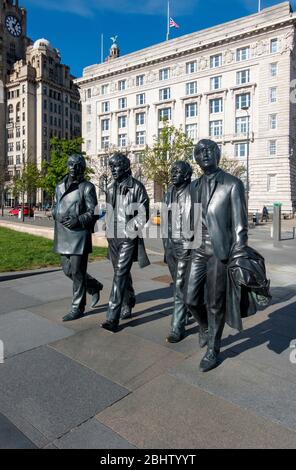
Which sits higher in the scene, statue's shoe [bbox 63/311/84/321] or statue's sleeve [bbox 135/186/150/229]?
statue's sleeve [bbox 135/186/150/229]

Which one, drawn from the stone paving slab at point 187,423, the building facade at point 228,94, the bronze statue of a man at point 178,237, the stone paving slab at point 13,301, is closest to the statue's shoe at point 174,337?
the bronze statue of a man at point 178,237

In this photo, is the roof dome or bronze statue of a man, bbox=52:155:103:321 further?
the roof dome

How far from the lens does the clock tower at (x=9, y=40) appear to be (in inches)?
3526

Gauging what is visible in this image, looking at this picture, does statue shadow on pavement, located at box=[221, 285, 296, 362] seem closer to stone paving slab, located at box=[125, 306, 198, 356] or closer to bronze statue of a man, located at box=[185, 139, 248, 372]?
stone paving slab, located at box=[125, 306, 198, 356]

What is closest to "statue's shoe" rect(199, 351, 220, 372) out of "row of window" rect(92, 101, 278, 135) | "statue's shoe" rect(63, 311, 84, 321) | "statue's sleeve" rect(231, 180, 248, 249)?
"statue's sleeve" rect(231, 180, 248, 249)

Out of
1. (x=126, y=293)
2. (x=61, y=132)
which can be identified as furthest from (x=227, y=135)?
(x=61, y=132)

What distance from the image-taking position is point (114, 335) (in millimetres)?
4418

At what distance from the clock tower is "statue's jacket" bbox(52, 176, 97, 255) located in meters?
89.4

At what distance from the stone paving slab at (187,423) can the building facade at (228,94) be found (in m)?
39.9

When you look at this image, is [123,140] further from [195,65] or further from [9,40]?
[9,40]

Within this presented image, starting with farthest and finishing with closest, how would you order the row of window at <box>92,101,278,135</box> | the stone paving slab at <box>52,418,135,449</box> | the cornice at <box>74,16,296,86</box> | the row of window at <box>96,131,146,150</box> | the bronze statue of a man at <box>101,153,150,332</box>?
the row of window at <box>96,131,146,150</box>, the row of window at <box>92,101,278,135</box>, the cornice at <box>74,16,296,86</box>, the bronze statue of a man at <box>101,153,150,332</box>, the stone paving slab at <box>52,418,135,449</box>

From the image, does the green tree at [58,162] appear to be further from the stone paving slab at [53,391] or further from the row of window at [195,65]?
the stone paving slab at [53,391]

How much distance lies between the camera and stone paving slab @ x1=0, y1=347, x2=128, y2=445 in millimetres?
2691
